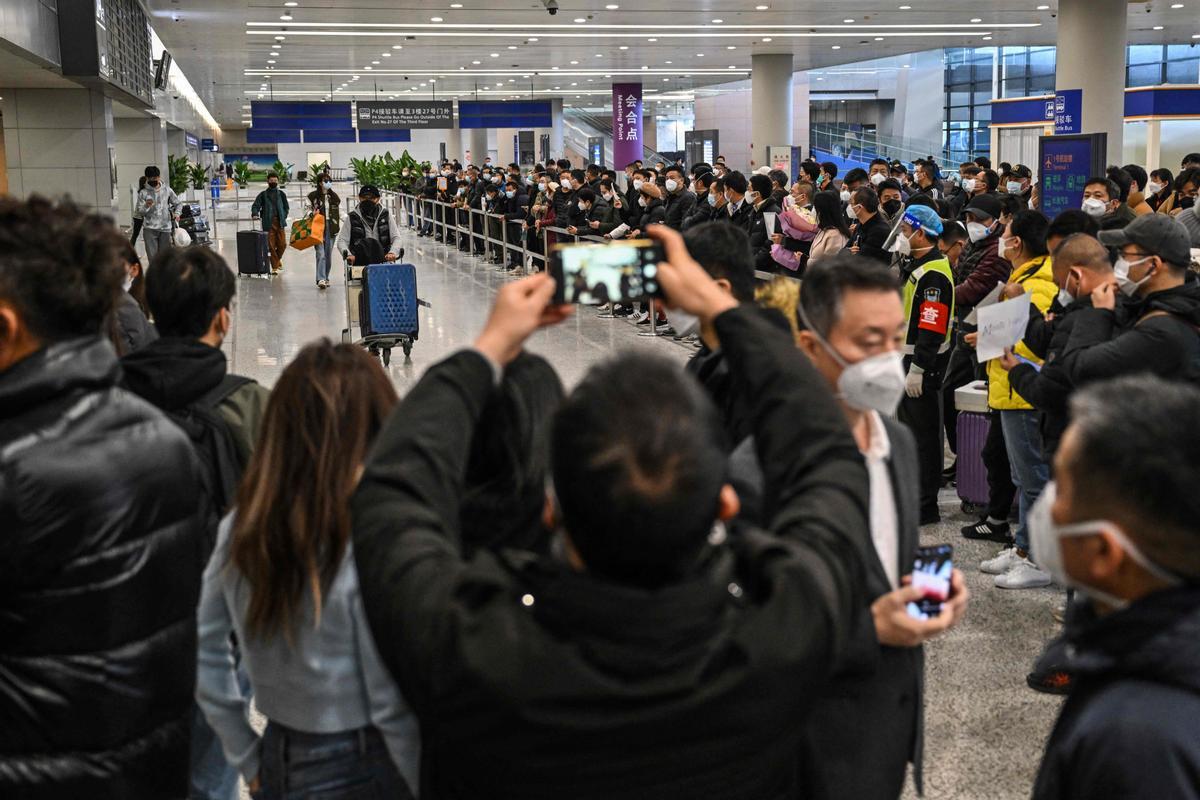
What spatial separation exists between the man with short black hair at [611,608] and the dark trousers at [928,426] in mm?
4908

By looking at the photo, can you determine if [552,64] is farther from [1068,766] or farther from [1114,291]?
[1068,766]

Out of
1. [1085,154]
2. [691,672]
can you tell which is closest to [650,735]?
[691,672]

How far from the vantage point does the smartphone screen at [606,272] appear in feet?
5.29

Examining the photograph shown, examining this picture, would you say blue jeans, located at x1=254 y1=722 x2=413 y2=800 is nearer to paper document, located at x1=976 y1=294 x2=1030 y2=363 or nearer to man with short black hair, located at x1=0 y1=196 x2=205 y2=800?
man with short black hair, located at x1=0 y1=196 x2=205 y2=800

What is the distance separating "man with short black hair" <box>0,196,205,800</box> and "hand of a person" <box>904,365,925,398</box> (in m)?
4.41

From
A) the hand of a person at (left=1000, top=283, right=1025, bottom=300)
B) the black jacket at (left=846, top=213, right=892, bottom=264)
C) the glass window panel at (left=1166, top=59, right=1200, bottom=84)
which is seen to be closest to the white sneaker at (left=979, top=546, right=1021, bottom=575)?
the hand of a person at (left=1000, top=283, right=1025, bottom=300)

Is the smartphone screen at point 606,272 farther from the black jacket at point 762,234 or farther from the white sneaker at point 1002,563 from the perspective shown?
the black jacket at point 762,234

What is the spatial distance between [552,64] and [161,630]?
1116 inches

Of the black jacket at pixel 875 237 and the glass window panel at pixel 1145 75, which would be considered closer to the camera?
the black jacket at pixel 875 237

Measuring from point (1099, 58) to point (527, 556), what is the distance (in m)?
15.5

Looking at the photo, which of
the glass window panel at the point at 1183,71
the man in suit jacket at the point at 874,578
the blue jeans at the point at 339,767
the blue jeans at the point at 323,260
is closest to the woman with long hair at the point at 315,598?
the blue jeans at the point at 339,767

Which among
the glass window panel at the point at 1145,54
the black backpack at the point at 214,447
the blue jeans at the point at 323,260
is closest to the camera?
the black backpack at the point at 214,447

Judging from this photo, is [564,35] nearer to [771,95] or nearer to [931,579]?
[771,95]

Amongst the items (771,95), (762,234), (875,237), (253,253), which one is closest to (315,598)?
(875,237)
